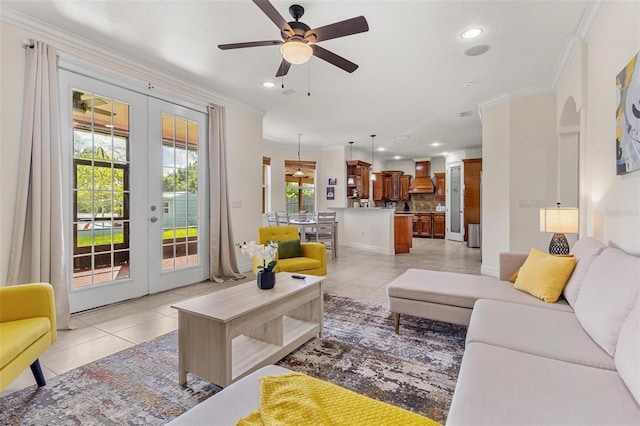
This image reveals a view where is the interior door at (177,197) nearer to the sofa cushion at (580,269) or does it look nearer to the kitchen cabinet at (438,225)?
the sofa cushion at (580,269)

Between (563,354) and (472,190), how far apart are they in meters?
7.59

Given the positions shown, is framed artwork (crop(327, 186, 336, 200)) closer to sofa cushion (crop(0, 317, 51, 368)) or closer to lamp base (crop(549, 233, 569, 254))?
lamp base (crop(549, 233, 569, 254))

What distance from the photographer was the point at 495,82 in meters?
4.10

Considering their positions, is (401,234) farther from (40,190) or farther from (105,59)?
(40,190)

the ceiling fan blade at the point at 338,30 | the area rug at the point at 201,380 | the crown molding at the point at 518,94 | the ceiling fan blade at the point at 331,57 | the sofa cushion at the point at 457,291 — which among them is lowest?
the area rug at the point at 201,380

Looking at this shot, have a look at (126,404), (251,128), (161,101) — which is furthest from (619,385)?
(251,128)

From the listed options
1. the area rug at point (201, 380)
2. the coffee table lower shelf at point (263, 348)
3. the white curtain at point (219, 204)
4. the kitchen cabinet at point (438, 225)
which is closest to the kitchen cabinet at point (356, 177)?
the kitchen cabinet at point (438, 225)

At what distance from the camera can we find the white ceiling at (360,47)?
102 inches

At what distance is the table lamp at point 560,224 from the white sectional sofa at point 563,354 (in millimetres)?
658

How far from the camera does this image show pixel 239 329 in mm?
1847

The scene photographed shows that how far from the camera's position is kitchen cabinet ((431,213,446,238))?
10109mm

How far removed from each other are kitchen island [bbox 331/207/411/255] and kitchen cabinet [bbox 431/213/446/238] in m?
3.28

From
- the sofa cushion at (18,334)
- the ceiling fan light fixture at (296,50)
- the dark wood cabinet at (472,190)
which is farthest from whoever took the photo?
the dark wood cabinet at (472,190)

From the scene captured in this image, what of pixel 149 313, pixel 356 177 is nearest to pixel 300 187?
pixel 356 177
